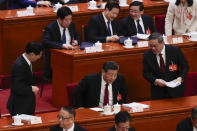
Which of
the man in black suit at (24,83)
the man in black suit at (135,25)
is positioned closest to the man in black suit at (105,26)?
the man in black suit at (135,25)

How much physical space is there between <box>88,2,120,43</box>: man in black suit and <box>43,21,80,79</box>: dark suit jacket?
0.23m

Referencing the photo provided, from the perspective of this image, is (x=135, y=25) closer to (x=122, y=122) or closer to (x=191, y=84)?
(x=191, y=84)

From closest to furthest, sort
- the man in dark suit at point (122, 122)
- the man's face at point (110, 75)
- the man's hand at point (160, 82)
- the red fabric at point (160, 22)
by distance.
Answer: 1. the man in dark suit at point (122, 122)
2. the man's face at point (110, 75)
3. the man's hand at point (160, 82)
4. the red fabric at point (160, 22)

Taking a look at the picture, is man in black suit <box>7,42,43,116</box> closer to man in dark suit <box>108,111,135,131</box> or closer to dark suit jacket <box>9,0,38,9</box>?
man in dark suit <box>108,111,135,131</box>

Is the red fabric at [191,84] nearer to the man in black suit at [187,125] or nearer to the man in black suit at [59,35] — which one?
the man in black suit at [187,125]

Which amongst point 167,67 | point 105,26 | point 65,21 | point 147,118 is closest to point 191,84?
point 167,67

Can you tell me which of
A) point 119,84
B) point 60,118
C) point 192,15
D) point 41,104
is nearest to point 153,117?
point 119,84

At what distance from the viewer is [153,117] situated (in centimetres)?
565

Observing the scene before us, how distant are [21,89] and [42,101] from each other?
1.51 m

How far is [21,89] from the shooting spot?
18.4ft

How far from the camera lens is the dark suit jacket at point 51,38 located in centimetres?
695

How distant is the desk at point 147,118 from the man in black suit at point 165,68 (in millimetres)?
167

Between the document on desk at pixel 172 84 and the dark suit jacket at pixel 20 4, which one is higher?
the dark suit jacket at pixel 20 4

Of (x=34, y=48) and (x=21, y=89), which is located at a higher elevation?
(x=34, y=48)
